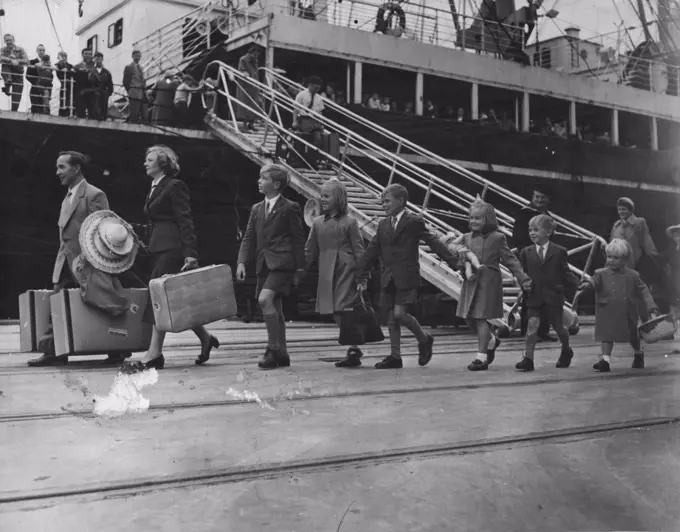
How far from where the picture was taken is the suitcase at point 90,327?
5500mm

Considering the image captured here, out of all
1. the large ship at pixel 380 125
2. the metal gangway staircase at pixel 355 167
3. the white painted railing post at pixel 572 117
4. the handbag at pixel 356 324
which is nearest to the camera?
the handbag at pixel 356 324

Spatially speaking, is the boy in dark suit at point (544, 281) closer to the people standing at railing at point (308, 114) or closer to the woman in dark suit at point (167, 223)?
the woman in dark suit at point (167, 223)

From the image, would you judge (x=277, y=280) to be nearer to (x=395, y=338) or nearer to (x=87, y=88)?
(x=395, y=338)

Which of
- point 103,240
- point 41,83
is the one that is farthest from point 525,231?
point 41,83

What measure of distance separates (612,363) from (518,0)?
14.8 meters

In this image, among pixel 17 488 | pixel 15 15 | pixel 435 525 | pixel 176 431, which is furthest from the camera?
pixel 15 15

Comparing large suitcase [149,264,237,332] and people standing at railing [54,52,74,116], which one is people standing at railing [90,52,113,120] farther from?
large suitcase [149,264,237,332]

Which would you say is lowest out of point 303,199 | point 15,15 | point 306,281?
point 306,281

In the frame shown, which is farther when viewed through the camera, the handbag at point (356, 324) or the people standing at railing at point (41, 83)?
the people standing at railing at point (41, 83)

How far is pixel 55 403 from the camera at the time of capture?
3.97 metres

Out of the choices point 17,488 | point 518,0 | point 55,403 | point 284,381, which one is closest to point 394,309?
point 284,381

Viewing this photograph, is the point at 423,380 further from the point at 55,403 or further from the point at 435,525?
the point at 435,525

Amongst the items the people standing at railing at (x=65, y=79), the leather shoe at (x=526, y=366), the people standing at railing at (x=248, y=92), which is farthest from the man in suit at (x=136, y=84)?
the leather shoe at (x=526, y=366)

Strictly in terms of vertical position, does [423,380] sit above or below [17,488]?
below
